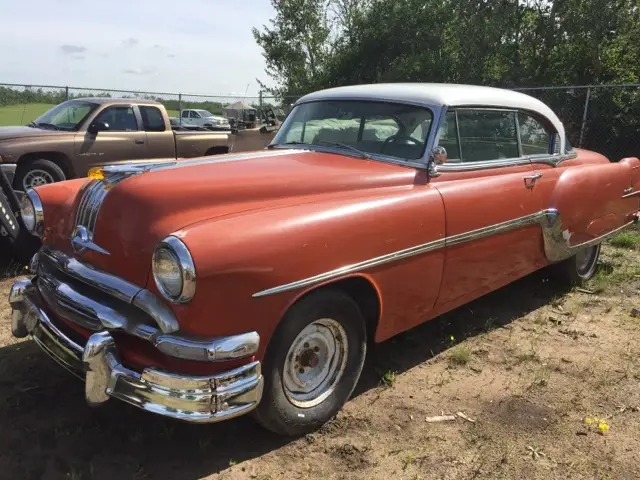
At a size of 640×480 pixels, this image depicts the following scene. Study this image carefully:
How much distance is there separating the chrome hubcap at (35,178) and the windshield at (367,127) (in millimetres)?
5118

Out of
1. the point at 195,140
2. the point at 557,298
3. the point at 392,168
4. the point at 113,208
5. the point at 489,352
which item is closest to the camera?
the point at 113,208

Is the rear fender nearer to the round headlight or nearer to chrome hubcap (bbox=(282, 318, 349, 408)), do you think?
chrome hubcap (bbox=(282, 318, 349, 408))

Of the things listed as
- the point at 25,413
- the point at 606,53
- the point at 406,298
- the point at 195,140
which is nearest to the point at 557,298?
the point at 406,298

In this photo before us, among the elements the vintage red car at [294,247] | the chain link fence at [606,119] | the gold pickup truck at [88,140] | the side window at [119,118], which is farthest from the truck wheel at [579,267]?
the chain link fence at [606,119]

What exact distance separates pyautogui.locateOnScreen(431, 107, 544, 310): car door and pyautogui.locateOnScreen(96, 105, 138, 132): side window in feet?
21.2

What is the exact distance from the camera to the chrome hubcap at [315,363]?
2.65m

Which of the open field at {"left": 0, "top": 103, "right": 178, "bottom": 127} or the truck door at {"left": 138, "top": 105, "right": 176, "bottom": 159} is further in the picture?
the open field at {"left": 0, "top": 103, "right": 178, "bottom": 127}

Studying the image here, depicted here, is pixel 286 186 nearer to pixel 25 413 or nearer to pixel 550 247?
pixel 25 413

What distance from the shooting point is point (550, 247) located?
4.07 meters

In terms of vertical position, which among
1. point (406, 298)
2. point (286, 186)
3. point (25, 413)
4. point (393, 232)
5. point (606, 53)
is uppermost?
point (606, 53)

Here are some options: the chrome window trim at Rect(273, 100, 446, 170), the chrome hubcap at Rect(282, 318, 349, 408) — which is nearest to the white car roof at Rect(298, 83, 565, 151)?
the chrome window trim at Rect(273, 100, 446, 170)

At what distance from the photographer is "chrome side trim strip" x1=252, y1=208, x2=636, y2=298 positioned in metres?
2.50

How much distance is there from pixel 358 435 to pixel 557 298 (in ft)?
9.05

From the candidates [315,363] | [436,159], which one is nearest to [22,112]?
[436,159]
